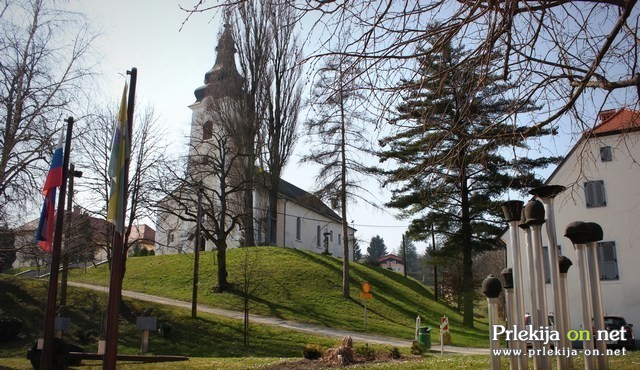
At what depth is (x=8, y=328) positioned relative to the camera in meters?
21.0

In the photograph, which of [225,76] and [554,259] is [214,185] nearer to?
[225,76]

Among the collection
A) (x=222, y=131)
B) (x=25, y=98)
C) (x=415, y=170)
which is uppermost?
(x=222, y=131)

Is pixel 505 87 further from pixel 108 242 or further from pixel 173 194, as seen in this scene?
Answer: pixel 173 194

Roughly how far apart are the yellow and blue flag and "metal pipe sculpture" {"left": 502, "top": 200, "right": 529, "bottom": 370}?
6.03m

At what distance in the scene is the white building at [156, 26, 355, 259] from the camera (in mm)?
34531

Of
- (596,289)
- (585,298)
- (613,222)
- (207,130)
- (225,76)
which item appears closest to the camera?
(596,289)

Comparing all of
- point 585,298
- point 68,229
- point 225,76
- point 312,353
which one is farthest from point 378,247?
point 585,298

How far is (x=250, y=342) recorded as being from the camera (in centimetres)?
2231

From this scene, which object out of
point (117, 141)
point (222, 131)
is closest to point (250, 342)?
point (117, 141)

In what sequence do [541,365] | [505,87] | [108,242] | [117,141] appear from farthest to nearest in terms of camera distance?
[108,242]
[117,141]
[505,87]
[541,365]

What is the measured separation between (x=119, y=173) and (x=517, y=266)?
6603mm

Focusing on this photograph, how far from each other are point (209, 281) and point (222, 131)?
444 inches

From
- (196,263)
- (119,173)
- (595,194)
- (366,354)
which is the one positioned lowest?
(366,354)

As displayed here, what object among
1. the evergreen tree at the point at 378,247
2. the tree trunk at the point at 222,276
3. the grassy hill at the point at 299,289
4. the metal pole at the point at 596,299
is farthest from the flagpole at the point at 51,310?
the evergreen tree at the point at 378,247
